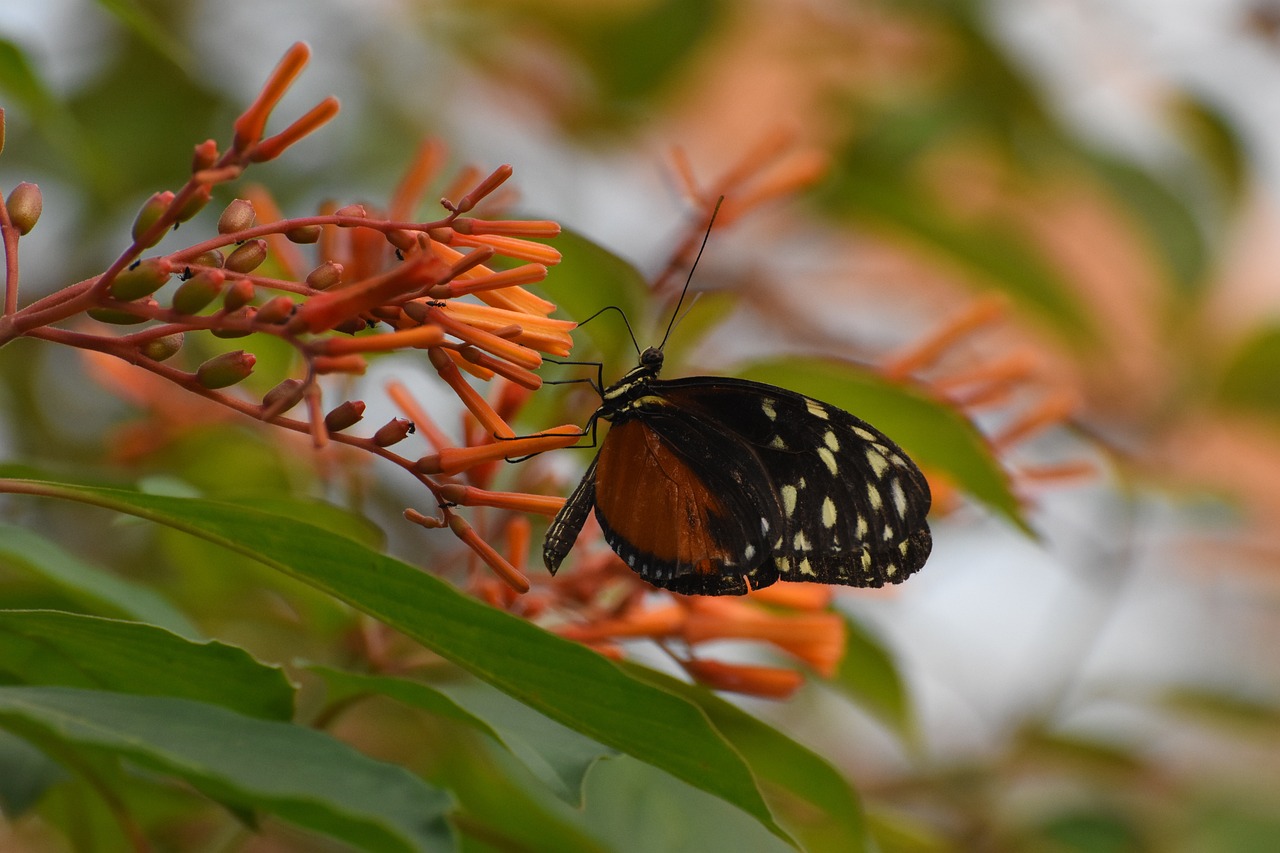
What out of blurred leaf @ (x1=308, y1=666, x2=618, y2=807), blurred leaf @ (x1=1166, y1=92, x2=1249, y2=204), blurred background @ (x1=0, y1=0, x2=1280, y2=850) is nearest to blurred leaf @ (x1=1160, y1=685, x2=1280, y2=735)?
blurred background @ (x1=0, y1=0, x2=1280, y2=850)

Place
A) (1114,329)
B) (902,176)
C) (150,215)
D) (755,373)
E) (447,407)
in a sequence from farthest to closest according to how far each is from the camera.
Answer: (1114,329) → (902,176) → (447,407) → (755,373) → (150,215)

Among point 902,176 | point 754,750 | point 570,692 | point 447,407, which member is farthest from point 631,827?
point 902,176

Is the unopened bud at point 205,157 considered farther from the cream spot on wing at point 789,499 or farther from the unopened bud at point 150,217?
the cream spot on wing at point 789,499

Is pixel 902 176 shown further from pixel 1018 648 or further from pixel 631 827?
pixel 1018 648

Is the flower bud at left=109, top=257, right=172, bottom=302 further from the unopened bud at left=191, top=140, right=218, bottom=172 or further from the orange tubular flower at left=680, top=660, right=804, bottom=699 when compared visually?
the orange tubular flower at left=680, top=660, right=804, bottom=699

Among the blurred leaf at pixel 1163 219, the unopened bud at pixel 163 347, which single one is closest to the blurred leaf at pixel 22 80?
the unopened bud at pixel 163 347

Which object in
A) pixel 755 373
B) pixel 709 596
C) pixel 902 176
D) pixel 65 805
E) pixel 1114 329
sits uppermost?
pixel 1114 329

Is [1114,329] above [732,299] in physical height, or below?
above

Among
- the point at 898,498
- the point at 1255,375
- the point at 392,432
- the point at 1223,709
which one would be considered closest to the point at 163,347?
the point at 392,432
